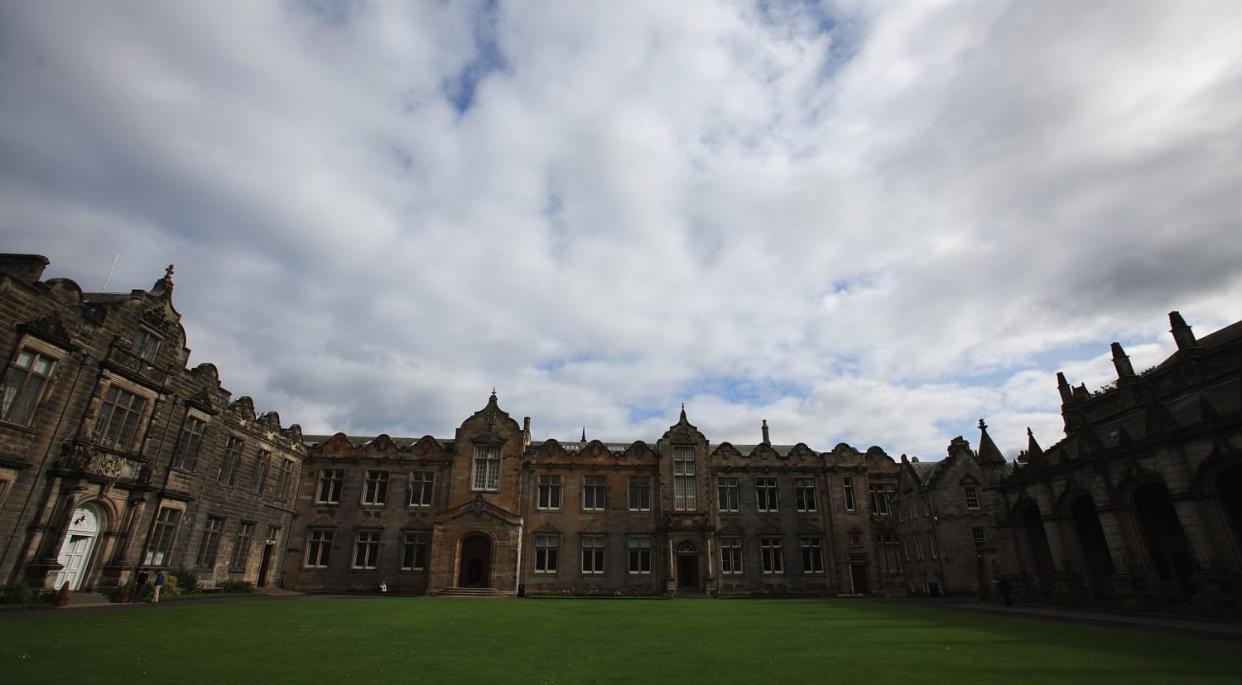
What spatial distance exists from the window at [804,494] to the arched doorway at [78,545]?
38622 mm

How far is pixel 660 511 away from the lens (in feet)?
130

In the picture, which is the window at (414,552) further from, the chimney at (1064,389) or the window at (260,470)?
the chimney at (1064,389)

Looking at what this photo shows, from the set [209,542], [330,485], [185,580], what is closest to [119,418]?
[185,580]

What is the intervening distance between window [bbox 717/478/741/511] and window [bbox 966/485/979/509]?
52.6ft

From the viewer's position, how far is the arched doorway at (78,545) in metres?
21.7

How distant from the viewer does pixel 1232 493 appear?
21656 mm

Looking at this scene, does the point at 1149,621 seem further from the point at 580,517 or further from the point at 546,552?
the point at 546,552

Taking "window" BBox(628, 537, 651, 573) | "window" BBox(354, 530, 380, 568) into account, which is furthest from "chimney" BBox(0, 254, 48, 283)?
"window" BBox(628, 537, 651, 573)

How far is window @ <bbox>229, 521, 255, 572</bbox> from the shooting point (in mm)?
31969

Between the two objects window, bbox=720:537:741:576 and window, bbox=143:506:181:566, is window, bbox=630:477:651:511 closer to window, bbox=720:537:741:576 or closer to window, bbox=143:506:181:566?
window, bbox=720:537:741:576

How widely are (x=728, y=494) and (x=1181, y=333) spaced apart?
26511 millimetres

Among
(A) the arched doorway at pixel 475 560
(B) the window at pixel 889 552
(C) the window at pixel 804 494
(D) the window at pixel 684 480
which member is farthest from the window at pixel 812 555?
(A) the arched doorway at pixel 475 560

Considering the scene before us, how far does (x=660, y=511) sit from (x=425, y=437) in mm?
17445

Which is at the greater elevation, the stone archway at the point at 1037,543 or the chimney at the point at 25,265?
the chimney at the point at 25,265
